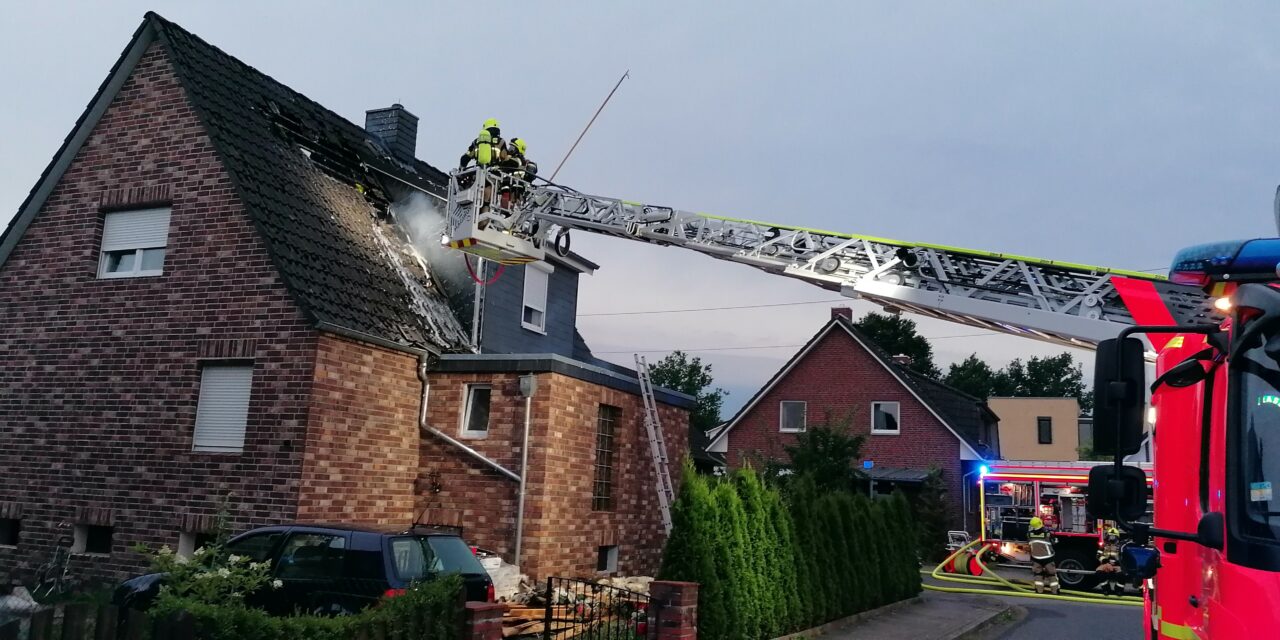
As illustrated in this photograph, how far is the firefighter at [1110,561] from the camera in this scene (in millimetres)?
18172

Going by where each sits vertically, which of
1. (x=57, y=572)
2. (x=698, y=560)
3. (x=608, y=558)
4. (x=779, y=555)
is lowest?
(x=57, y=572)

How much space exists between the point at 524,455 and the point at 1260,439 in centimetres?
1015

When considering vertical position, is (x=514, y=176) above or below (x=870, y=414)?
above

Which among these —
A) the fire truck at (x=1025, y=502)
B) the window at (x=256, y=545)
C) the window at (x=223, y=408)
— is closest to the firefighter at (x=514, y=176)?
the window at (x=223, y=408)

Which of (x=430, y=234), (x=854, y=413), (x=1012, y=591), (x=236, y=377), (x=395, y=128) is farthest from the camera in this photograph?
(x=854, y=413)

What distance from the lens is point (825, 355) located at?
112 ft

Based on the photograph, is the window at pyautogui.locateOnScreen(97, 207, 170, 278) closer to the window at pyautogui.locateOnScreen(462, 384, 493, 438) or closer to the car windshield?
the window at pyautogui.locateOnScreen(462, 384, 493, 438)

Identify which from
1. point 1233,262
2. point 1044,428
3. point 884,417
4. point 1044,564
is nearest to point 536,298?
point 1044,564

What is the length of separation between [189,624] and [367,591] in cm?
299

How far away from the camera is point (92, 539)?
516 inches

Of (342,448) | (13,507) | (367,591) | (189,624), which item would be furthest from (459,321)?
(189,624)

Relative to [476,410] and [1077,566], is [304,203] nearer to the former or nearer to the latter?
[476,410]

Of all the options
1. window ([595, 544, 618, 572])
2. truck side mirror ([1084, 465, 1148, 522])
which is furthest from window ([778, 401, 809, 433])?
truck side mirror ([1084, 465, 1148, 522])

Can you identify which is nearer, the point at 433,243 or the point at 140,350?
the point at 140,350
